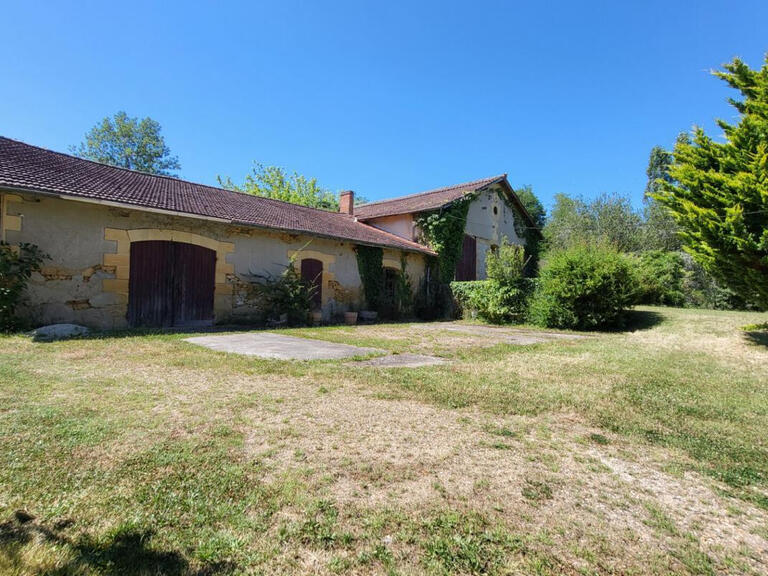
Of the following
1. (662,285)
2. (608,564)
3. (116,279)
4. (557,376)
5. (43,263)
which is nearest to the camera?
(608,564)

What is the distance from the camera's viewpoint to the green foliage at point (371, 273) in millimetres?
13445

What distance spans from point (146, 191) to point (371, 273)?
6.94m

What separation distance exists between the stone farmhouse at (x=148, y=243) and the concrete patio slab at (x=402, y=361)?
596cm

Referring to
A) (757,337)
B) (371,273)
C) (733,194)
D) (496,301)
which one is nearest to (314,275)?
(371,273)

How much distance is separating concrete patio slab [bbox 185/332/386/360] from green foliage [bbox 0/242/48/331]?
3048 mm

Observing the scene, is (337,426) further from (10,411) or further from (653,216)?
(653,216)

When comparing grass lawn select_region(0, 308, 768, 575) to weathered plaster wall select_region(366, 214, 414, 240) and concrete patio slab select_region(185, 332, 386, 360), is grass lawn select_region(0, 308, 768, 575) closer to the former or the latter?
concrete patio slab select_region(185, 332, 386, 360)

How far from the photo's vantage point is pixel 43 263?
A: 7.66 meters

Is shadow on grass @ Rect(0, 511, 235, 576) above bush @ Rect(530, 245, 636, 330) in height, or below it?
below

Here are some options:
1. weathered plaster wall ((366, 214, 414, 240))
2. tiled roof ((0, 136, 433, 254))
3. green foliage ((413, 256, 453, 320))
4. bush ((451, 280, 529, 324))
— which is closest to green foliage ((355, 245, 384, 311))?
tiled roof ((0, 136, 433, 254))

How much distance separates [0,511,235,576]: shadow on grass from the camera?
145 centimetres

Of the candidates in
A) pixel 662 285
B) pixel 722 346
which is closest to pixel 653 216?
pixel 662 285

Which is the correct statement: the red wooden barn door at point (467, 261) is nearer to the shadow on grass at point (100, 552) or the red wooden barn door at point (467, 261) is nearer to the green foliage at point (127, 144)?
the shadow on grass at point (100, 552)

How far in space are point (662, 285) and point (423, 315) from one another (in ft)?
29.9
